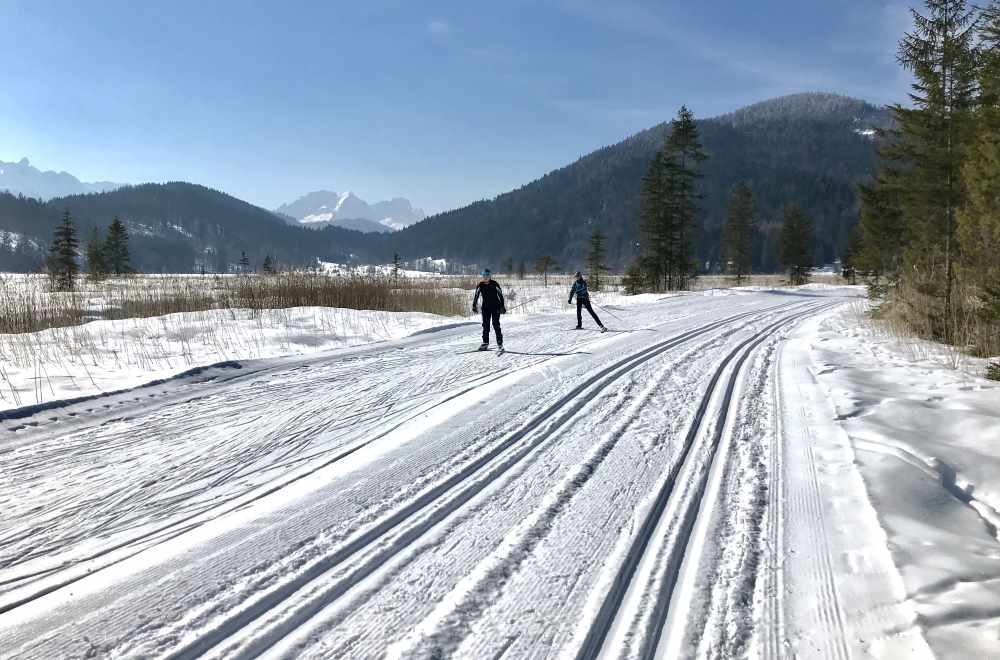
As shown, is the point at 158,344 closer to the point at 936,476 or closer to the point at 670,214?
the point at 936,476

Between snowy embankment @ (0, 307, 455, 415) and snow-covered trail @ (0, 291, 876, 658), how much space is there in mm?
816

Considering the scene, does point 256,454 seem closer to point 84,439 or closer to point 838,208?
point 84,439

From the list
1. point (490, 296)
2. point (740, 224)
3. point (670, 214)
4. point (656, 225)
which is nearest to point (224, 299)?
point (490, 296)

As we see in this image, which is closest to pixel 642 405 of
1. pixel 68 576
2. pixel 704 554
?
pixel 704 554

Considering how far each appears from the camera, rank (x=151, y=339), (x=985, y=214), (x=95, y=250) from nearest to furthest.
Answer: (x=151, y=339), (x=985, y=214), (x=95, y=250)

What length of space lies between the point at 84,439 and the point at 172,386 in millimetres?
1683

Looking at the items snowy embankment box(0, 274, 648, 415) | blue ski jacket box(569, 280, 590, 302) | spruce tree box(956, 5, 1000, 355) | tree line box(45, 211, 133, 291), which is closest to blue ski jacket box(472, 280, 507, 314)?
snowy embankment box(0, 274, 648, 415)

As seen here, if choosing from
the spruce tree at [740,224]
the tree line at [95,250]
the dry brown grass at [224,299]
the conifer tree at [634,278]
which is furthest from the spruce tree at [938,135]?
the tree line at [95,250]

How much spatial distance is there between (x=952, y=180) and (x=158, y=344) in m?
20.5

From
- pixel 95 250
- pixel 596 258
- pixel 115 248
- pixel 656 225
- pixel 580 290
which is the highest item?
pixel 115 248

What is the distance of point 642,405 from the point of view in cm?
592

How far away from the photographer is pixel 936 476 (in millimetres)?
3922

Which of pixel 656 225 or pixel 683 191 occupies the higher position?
pixel 683 191

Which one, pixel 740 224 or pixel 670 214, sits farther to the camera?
pixel 740 224
